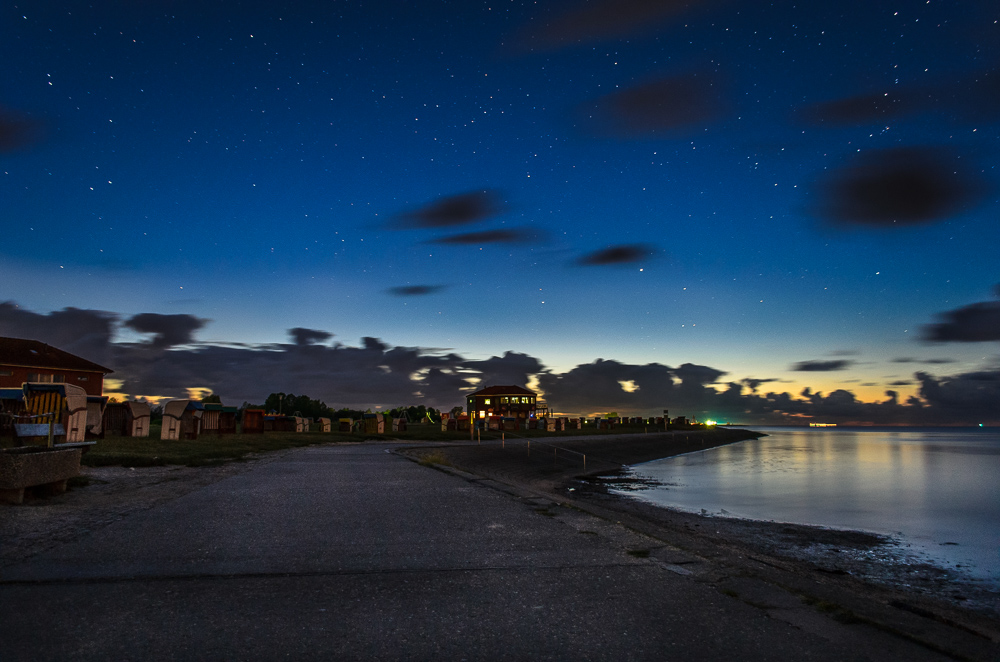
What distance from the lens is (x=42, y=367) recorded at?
62938mm

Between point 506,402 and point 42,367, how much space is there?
452ft

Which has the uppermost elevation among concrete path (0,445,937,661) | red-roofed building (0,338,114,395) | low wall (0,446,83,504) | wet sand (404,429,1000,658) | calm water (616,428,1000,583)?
red-roofed building (0,338,114,395)

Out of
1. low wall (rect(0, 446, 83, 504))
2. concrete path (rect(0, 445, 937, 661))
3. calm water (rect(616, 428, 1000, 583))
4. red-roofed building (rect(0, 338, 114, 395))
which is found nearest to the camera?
concrete path (rect(0, 445, 937, 661))

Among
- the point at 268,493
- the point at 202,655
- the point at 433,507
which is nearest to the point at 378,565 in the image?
the point at 202,655

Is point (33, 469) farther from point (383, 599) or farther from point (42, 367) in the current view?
point (42, 367)

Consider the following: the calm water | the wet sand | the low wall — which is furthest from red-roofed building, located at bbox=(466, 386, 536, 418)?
the low wall

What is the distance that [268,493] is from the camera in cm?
1180

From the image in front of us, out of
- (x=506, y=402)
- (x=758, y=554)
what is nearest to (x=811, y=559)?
(x=758, y=554)

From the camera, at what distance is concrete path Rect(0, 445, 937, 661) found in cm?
383

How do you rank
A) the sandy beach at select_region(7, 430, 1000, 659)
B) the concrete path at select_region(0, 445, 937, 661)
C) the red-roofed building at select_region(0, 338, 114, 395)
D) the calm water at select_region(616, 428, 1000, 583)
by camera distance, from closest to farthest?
the concrete path at select_region(0, 445, 937, 661) < the sandy beach at select_region(7, 430, 1000, 659) < the calm water at select_region(616, 428, 1000, 583) < the red-roofed building at select_region(0, 338, 114, 395)

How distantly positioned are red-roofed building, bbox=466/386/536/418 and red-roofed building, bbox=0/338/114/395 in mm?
120253

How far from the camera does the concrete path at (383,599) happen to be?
151 inches

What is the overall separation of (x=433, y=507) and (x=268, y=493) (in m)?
3.73

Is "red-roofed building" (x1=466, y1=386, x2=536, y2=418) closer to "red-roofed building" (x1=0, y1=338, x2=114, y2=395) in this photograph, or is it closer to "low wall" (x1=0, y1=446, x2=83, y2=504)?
"red-roofed building" (x1=0, y1=338, x2=114, y2=395)
